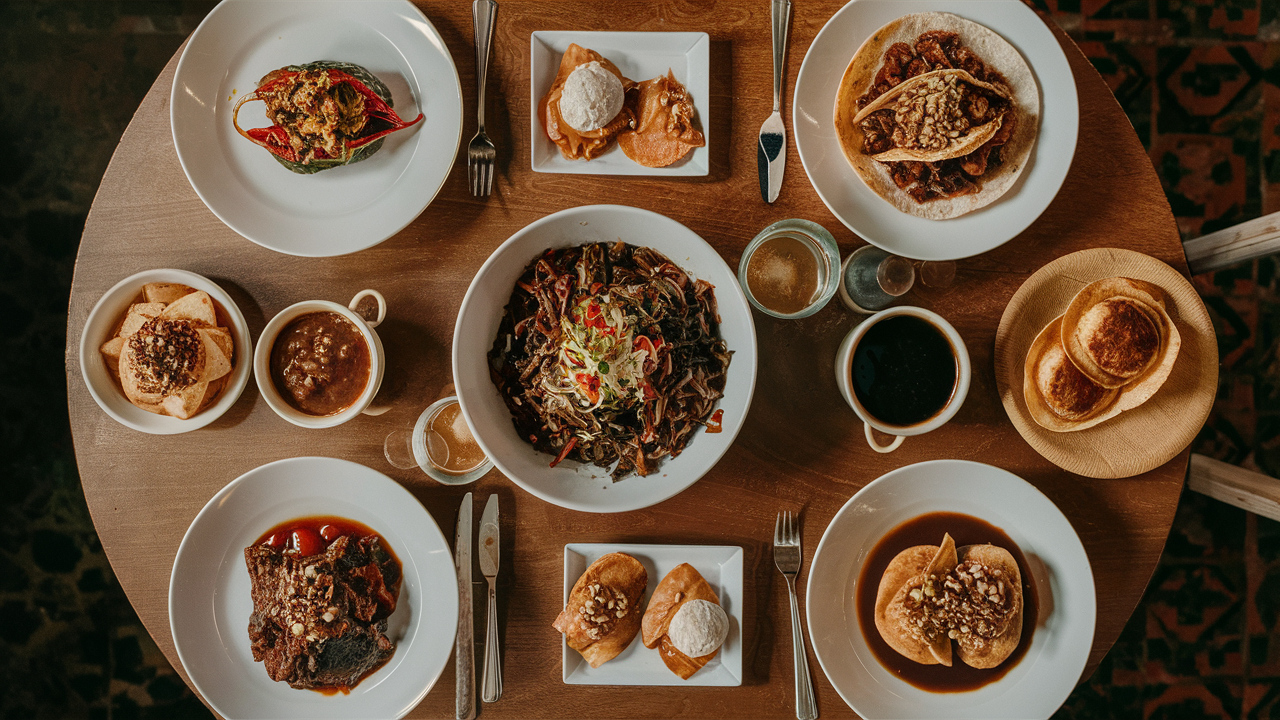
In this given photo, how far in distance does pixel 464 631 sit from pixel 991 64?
8.24 ft

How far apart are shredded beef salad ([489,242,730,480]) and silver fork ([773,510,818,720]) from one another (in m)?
0.49

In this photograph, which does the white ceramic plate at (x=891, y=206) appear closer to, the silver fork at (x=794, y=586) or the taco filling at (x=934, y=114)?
the taco filling at (x=934, y=114)

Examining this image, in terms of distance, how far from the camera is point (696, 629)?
204 cm

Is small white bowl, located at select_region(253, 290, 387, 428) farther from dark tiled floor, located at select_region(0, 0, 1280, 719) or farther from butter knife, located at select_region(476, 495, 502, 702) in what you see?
dark tiled floor, located at select_region(0, 0, 1280, 719)

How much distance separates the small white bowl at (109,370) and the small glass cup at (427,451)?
1.70 ft

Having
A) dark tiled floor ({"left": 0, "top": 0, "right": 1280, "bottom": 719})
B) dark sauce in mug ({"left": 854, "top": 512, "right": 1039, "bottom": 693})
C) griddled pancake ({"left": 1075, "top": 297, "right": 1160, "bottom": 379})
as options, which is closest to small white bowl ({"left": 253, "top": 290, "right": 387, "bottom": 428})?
dark sauce in mug ({"left": 854, "top": 512, "right": 1039, "bottom": 693})

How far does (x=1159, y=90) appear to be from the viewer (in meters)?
3.53

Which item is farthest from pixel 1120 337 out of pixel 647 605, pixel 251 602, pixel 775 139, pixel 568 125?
pixel 251 602

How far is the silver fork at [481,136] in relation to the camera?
221 cm

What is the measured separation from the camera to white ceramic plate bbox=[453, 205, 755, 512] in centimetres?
192

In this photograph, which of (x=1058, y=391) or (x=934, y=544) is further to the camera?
(x=934, y=544)

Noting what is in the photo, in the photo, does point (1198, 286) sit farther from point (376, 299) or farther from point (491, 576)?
point (376, 299)

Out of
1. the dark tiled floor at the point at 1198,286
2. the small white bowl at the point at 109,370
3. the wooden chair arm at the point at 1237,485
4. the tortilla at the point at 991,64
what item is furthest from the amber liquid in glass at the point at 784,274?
the dark tiled floor at the point at 1198,286

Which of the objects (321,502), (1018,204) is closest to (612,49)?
(1018,204)
